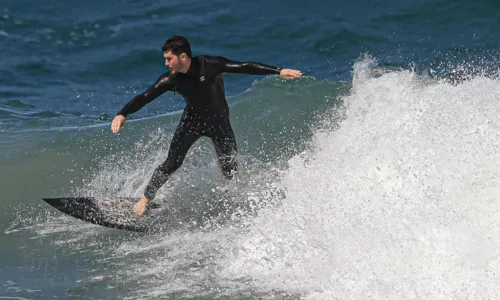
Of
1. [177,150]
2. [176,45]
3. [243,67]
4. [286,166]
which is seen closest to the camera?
[176,45]

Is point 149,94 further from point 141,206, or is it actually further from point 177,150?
point 141,206

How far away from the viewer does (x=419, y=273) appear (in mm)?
5902

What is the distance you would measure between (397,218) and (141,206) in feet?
9.79

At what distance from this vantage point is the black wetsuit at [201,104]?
779 cm

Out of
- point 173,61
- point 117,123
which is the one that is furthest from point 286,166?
point 117,123

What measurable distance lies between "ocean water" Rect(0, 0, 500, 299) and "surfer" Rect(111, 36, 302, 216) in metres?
0.49

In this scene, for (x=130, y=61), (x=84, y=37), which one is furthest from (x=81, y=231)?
(x=84, y=37)

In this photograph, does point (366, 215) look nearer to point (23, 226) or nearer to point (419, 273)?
point (419, 273)

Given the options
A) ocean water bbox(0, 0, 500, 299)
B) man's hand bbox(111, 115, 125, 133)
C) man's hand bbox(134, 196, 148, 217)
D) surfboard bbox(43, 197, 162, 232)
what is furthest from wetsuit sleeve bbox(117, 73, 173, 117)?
ocean water bbox(0, 0, 500, 299)

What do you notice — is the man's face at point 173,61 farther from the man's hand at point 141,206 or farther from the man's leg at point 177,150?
the man's hand at point 141,206

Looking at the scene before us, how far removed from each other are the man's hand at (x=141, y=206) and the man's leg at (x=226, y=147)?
0.90 meters

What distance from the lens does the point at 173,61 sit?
24.9 ft

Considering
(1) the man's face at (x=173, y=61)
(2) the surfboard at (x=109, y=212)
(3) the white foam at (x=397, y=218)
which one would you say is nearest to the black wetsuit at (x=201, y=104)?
(1) the man's face at (x=173, y=61)

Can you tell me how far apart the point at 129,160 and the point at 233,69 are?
312 centimetres
